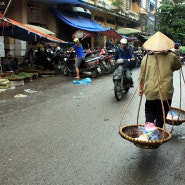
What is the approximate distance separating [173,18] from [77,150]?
33.4 metres

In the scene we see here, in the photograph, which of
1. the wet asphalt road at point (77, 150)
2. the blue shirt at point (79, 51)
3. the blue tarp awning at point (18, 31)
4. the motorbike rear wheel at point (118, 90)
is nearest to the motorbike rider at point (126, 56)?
the motorbike rear wheel at point (118, 90)

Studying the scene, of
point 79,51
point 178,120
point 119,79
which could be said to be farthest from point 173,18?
point 178,120

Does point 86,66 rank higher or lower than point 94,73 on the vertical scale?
higher

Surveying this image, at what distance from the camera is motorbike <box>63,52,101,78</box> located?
1298 cm

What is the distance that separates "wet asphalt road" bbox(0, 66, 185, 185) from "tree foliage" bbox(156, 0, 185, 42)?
95.9ft

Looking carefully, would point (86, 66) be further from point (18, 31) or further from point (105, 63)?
point (18, 31)

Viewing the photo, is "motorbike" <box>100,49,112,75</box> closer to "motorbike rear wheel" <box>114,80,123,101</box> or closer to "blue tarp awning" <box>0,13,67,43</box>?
"blue tarp awning" <box>0,13,67,43</box>

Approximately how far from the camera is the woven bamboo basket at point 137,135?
352cm

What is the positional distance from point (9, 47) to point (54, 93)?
7736 millimetres

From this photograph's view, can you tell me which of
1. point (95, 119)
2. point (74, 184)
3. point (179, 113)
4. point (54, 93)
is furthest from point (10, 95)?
point (74, 184)

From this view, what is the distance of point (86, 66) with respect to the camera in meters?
13.0

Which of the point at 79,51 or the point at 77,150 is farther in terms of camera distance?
the point at 79,51

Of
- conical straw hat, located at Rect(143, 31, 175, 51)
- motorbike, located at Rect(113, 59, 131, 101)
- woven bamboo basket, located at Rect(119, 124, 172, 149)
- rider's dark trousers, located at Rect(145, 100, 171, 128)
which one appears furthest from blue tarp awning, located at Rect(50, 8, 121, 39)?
woven bamboo basket, located at Rect(119, 124, 172, 149)

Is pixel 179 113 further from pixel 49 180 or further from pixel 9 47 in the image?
pixel 9 47
